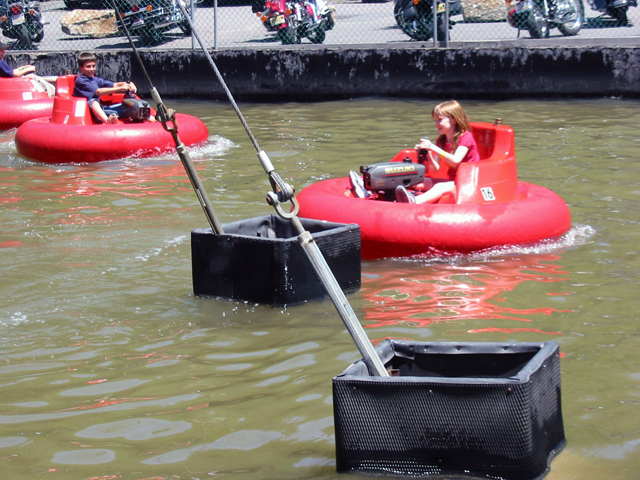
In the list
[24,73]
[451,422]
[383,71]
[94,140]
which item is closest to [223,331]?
[451,422]

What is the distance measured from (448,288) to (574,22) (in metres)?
10.0

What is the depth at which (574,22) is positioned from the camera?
1364 cm

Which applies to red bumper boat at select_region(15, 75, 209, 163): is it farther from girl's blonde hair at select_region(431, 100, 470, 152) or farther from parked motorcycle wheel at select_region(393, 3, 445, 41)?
parked motorcycle wheel at select_region(393, 3, 445, 41)

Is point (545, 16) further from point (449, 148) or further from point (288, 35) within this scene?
point (449, 148)

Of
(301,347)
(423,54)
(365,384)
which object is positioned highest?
(423,54)

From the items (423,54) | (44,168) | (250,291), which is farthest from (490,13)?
(250,291)

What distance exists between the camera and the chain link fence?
13.3m

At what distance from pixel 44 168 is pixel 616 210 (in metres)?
5.66

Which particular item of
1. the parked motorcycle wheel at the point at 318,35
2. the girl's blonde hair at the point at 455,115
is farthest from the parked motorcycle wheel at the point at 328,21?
the girl's blonde hair at the point at 455,115

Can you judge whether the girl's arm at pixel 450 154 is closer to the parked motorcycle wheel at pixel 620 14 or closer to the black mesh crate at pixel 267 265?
the black mesh crate at pixel 267 265

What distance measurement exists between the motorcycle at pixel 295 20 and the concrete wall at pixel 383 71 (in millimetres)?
1483

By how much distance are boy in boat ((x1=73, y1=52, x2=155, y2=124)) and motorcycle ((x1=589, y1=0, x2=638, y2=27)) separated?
7.91 metres

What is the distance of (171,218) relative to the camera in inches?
260

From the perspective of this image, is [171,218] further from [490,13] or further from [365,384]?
[490,13]
